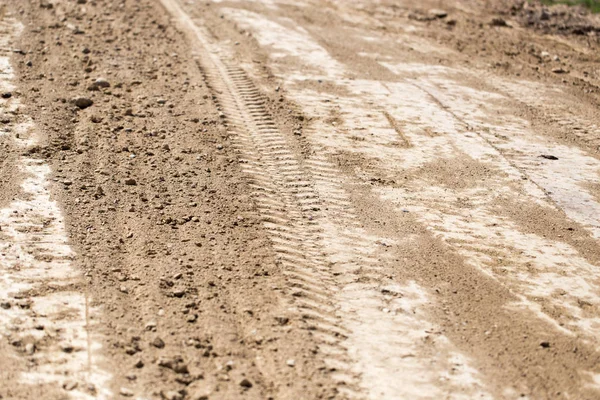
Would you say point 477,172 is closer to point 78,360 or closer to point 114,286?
point 114,286

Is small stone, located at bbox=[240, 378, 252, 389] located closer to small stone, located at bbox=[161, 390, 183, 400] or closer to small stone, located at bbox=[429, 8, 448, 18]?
small stone, located at bbox=[161, 390, 183, 400]

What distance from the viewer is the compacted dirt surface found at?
4.07m

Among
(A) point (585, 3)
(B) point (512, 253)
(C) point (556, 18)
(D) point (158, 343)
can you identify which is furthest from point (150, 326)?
(A) point (585, 3)

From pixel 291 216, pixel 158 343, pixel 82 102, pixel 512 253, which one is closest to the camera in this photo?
pixel 158 343

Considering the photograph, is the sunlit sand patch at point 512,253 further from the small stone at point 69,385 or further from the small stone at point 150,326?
the small stone at point 69,385

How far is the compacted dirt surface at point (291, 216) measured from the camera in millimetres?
4070

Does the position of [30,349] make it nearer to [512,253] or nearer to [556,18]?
[512,253]

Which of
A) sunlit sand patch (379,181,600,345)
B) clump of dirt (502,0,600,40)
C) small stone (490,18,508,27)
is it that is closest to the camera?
sunlit sand patch (379,181,600,345)

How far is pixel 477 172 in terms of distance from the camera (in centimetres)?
650

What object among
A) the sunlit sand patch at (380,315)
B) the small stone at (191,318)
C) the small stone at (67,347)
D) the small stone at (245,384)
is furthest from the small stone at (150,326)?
the sunlit sand patch at (380,315)

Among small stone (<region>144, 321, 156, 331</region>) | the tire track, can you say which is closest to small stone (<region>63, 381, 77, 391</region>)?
small stone (<region>144, 321, 156, 331</region>)

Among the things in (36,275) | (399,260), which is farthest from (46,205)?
(399,260)

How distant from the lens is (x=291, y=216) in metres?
5.60

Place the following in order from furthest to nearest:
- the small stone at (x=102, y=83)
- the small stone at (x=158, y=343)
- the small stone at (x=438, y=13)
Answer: the small stone at (x=438, y=13) < the small stone at (x=102, y=83) < the small stone at (x=158, y=343)
